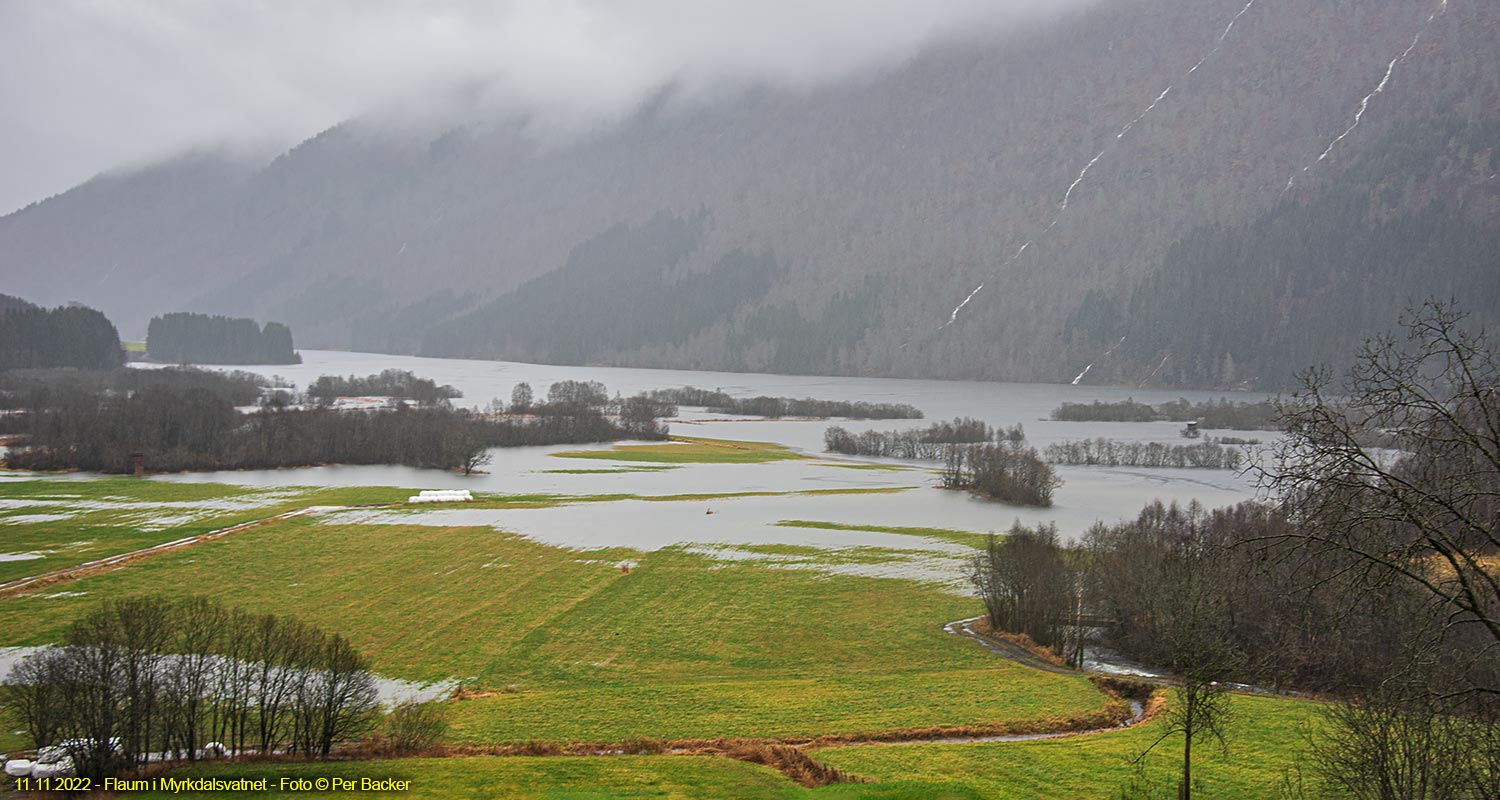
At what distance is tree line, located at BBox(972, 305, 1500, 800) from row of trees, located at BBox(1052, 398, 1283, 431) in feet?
353

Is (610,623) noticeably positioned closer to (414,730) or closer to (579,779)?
(414,730)

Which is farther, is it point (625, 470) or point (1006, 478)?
point (625, 470)

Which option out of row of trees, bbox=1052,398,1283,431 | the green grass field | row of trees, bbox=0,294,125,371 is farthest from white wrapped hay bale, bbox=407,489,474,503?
row of trees, bbox=0,294,125,371

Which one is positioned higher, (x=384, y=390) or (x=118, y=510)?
(x=384, y=390)

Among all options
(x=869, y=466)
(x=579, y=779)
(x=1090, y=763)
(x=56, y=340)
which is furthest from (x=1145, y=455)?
(x=56, y=340)

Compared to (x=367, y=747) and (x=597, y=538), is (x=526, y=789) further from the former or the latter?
(x=597, y=538)

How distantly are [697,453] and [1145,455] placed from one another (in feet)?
161

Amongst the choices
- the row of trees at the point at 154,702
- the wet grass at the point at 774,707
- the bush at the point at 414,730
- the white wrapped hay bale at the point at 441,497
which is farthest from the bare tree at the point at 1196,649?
the white wrapped hay bale at the point at 441,497

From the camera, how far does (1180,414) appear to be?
155375 millimetres

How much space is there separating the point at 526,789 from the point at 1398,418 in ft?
53.0

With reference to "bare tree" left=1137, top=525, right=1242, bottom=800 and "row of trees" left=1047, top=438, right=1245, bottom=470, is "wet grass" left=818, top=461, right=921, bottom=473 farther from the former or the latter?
"bare tree" left=1137, top=525, right=1242, bottom=800

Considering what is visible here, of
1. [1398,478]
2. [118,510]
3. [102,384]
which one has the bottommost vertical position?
[118,510]

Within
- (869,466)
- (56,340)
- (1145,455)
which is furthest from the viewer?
(56,340)

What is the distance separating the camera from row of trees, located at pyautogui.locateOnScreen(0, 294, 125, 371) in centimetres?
15662
